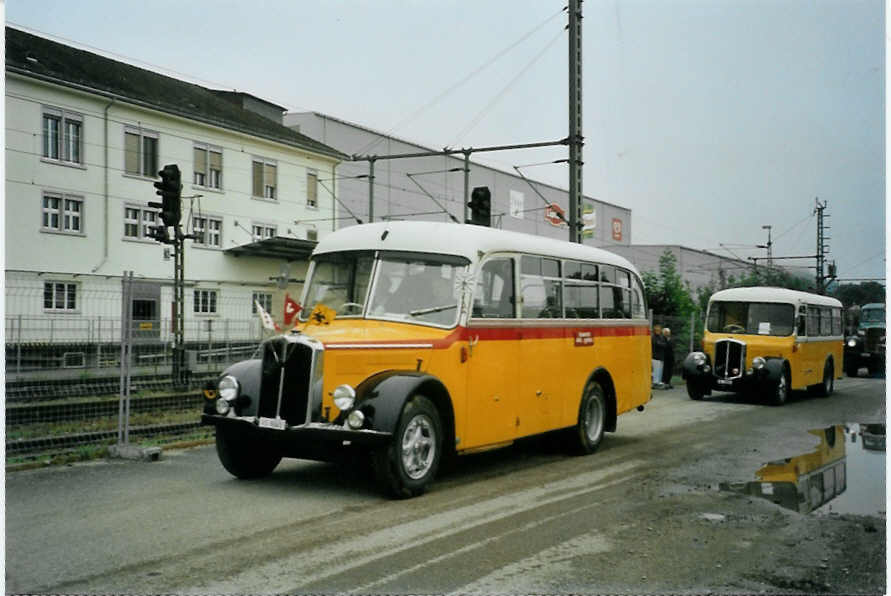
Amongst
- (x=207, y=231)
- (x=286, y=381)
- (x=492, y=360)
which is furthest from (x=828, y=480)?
(x=207, y=231)

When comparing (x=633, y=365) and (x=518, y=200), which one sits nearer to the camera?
(x=633, y=365)

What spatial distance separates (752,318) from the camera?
71.6 ft

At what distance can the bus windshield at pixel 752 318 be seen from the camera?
21.5m

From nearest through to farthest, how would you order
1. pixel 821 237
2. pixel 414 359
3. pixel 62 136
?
1. pixel 414 359
2. pixel 821 237
3. pixel 62 136

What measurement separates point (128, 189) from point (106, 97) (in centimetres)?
262

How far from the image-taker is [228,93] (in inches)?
877

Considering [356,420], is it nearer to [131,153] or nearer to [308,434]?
[308,434]

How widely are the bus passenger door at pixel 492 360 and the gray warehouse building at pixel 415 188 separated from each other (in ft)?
45.1

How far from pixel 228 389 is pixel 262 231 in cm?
1828

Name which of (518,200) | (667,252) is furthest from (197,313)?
(518,200)

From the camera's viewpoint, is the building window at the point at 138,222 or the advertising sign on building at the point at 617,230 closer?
the building window at the point at 138,222

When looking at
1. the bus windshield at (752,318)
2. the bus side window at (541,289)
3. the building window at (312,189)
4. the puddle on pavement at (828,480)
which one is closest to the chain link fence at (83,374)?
the bus side window at (541,289)

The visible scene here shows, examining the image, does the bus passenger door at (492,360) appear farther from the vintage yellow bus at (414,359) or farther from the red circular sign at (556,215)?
the red circular sign at (556,215)

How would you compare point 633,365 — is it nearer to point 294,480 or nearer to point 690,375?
point 294,480
